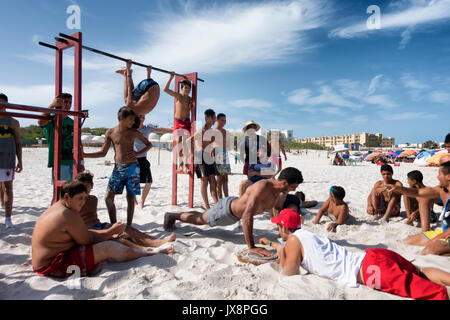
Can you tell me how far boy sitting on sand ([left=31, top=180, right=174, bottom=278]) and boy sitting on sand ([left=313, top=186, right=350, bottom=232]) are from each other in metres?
3.12

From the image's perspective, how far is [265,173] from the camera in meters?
4.41

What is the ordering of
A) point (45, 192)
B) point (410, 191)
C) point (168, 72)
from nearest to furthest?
point (410, 191)
point (168, 72)
point (45, 192)

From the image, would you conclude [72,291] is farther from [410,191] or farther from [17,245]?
[410,191]

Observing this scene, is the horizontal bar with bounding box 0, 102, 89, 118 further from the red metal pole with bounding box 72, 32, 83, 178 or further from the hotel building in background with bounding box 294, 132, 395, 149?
the hotel building in background with bounding box 294, 132, 395, 149

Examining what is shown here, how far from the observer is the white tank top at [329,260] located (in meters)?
2.17

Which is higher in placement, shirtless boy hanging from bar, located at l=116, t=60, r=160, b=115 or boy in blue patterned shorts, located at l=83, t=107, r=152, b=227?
shirtless boy hanging from bar, located at l=116, t=60, r=160, b=115

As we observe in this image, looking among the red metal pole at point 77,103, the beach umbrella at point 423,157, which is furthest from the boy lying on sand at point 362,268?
the beach umbrella at point 423,157

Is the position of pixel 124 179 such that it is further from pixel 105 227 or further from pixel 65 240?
pixel 65 240

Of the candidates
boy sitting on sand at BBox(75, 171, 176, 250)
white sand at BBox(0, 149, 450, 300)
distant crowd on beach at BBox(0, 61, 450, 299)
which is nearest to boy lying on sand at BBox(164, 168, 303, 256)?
distant crowd on beach at BBox(0, 61, 450, 299)

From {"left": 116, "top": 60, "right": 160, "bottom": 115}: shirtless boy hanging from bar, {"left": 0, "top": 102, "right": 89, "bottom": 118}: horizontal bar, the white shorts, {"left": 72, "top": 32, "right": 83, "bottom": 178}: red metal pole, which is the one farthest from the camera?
{"left": 116, "top": 60, "right": 160, "bottom": 115}: shirtless boy hanging from bar

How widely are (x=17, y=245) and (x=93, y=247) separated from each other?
131 centimetres

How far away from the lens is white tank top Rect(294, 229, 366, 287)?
7.13 feet

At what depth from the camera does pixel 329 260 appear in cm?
224
